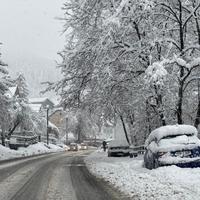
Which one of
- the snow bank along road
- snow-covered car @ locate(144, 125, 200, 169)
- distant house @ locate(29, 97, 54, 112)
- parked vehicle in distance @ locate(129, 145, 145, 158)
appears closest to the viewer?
the snow bank along road

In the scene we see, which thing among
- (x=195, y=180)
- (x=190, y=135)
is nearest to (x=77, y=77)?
(x=190, y=135)

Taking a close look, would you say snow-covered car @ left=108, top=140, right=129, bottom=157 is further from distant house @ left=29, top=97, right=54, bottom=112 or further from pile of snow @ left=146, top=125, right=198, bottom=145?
distant house @ left=29, top=97, right=54, bottom=112

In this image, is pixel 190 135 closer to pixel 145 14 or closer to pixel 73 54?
pixel 145 14

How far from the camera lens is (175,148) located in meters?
16.5

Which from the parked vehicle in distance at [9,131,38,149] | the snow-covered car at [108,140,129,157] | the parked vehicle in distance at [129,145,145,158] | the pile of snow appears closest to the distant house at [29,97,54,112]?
the parked vehicle in distance at [9,131,38,149]

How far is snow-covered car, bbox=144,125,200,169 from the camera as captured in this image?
16391 millimetres

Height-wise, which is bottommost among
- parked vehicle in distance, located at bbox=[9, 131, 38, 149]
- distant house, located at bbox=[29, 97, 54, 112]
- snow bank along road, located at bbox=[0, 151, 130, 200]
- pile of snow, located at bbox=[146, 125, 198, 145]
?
snow bank along road, located at bbox=[0, 151, 130, 200]

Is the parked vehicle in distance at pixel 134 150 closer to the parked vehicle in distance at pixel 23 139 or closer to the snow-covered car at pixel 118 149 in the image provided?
the snow-covered car at pixel 118 149

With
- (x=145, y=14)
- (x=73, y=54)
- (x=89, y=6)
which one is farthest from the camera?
(x=73, y=54)

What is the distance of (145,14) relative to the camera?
69.6 feet

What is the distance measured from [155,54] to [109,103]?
4445 mm

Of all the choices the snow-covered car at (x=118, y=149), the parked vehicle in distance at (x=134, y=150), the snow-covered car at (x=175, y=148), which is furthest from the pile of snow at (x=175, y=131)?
the snow-covered car at (x=118, y=149)

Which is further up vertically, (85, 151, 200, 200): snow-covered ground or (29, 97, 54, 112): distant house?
(29, 97, 54, 112): distant house

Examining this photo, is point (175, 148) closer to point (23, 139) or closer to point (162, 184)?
point (162, 184)
